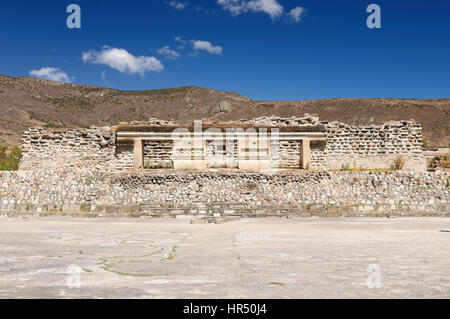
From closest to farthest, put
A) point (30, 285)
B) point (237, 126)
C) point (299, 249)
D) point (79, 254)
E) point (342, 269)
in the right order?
point (30, 285) → point (342, 269) → point (79, 254) → point (299, 249) → point (237, 126)

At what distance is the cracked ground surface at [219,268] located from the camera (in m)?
2.76

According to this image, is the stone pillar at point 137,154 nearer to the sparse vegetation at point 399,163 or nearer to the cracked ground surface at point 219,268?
the cracked ground surface at point 219,268

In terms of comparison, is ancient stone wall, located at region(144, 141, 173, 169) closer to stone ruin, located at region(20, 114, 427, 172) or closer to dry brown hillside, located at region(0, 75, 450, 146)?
stone ruin, located at region(20, 114, 427, 172)

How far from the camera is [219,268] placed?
3.65m

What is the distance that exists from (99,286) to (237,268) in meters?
1.28

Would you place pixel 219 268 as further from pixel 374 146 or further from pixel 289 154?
pixel 374 146

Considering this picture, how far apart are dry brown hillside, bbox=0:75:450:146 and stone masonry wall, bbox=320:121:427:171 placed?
36908mm

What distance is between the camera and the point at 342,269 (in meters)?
3.60

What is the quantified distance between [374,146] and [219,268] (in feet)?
51.1

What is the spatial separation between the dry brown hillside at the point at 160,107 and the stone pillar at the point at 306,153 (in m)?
40.4

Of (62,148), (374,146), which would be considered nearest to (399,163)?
(374,146)

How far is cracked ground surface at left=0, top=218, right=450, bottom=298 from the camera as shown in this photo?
9.05ft
